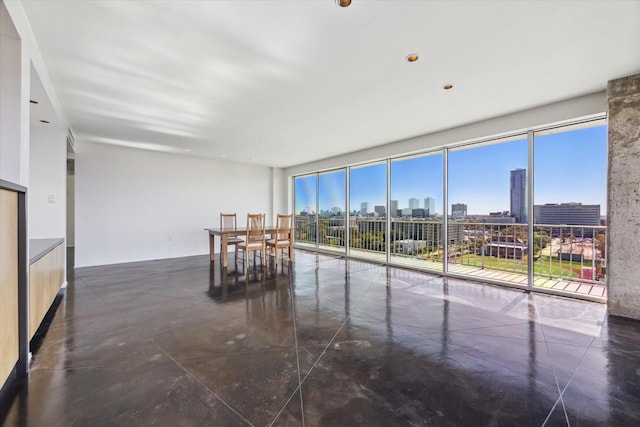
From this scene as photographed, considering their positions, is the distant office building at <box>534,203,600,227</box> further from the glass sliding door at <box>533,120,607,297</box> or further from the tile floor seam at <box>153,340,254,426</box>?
the tile floor seam at <box>153,340,254,426</box>

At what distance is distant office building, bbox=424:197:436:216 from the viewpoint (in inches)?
196

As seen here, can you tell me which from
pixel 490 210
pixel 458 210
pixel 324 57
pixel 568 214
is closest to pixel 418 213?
pixel 458 210

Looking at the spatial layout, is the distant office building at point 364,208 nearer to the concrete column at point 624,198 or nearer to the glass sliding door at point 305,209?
the glass sliding door at point 305,209

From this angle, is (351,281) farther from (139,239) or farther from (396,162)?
(139,239)

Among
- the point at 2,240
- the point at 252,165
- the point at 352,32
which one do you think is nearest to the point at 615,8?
the point at 352,32

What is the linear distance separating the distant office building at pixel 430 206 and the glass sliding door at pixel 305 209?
10.5ft

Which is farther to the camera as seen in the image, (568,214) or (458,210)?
(458,210)

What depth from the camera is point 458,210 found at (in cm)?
463

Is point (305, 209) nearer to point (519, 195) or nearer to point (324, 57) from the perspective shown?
point (519, 195)

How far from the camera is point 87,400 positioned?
1.54 metres

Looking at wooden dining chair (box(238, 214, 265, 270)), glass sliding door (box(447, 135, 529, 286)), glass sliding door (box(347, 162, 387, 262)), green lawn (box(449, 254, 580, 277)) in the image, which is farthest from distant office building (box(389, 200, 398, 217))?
wooden dining chair (box(238, 214, 265, 270))

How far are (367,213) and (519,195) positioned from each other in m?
3.04

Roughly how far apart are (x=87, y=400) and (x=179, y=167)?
5.69m

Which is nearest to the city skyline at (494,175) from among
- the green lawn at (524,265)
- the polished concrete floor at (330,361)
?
the green lawn at (524,265)
